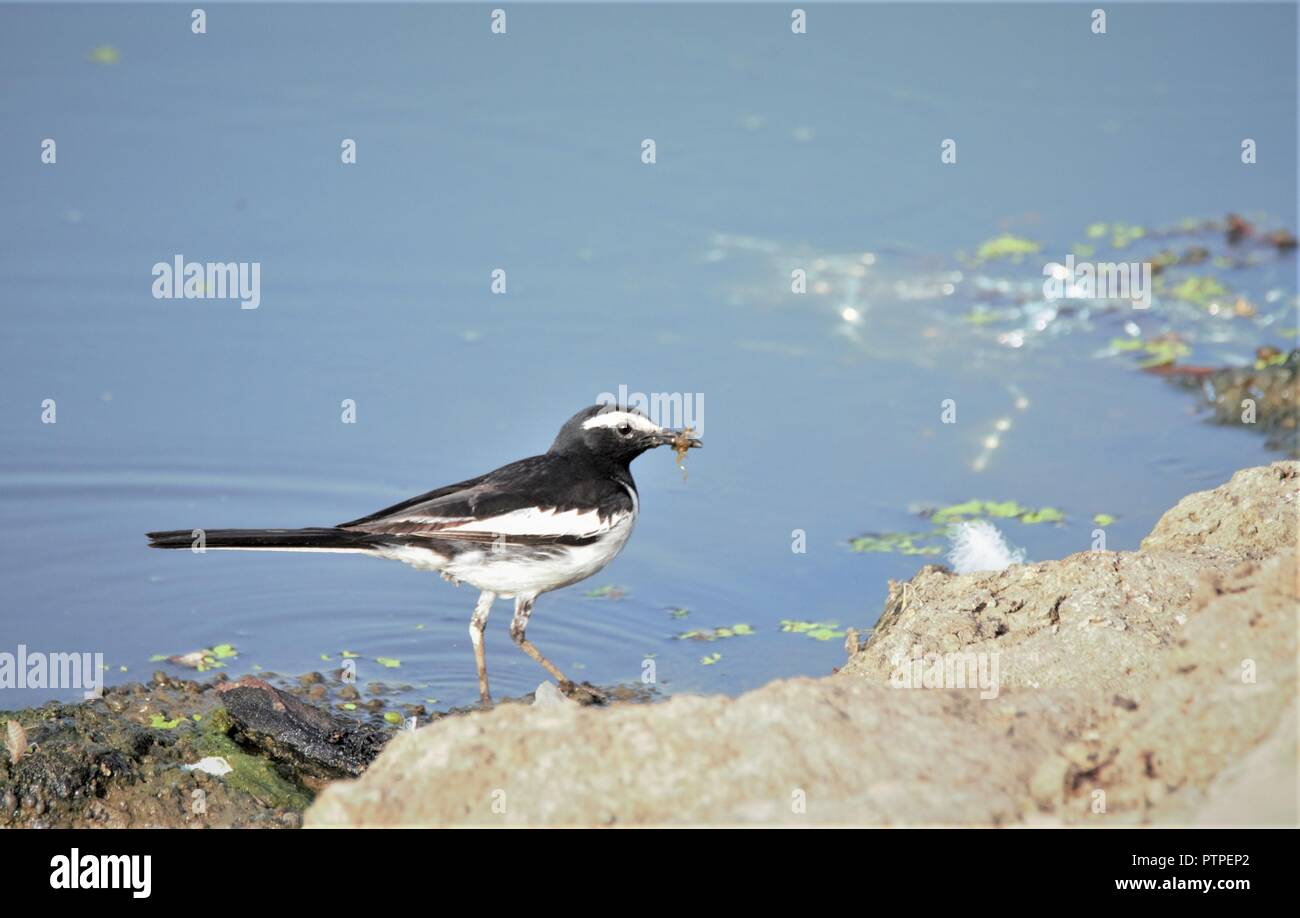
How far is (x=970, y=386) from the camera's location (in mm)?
10906

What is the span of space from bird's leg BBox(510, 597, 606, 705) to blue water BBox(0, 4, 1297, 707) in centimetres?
25

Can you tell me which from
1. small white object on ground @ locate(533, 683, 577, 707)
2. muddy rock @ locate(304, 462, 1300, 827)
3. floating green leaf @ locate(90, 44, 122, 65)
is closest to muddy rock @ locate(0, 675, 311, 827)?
small white object on ground @ locate(533, 683, 577, 707)

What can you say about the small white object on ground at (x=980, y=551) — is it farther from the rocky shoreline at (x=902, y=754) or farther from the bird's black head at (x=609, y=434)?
the rocky shoreline at (x=902, y=754)

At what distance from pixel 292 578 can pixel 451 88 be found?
6.59 m

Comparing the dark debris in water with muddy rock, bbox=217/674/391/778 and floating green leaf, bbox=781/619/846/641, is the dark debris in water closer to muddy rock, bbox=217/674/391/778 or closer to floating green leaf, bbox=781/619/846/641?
floating green leaf, bbox=781/619/846/641

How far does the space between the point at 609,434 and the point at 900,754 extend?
11.9ft

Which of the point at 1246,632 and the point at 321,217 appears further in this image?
the point at 321,217

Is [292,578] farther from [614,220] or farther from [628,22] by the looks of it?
[628,22]

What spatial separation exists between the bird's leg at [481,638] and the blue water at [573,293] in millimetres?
230

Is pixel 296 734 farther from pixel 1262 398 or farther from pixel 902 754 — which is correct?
pixel 1262 398

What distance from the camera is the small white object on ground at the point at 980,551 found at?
7.90 meters

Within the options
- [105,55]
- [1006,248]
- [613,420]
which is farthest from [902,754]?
[105,55]

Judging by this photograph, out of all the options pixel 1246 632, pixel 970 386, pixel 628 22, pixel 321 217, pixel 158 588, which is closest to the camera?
pixel 1246 632

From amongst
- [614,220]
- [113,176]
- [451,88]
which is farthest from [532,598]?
[451,88]
